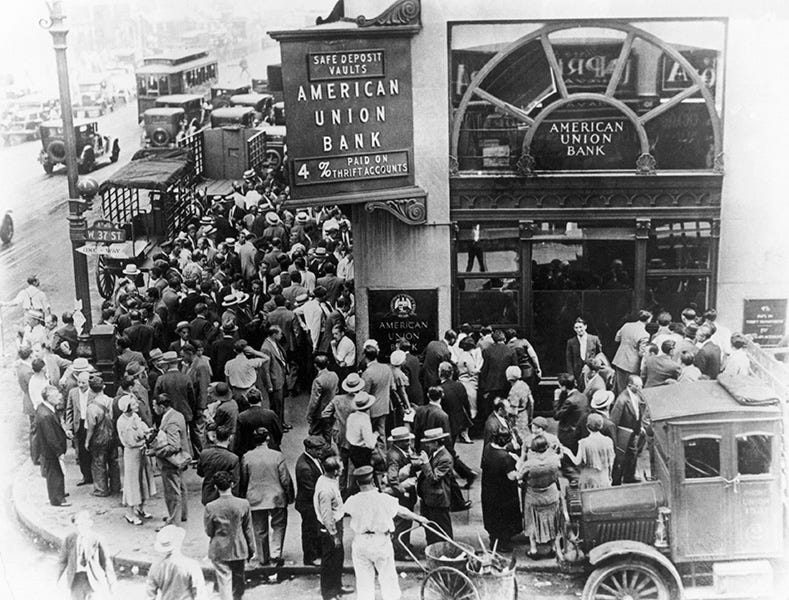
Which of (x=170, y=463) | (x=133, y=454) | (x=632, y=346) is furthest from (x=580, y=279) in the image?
(x=133, y=454)

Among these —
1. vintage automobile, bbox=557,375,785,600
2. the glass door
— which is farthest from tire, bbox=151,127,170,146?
vintage automobile, bbox=557,375,785,600

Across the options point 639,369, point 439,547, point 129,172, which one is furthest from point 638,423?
point 129,172

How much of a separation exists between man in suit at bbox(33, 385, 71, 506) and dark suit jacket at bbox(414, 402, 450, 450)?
4.62 meters

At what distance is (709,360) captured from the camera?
44.5 ft

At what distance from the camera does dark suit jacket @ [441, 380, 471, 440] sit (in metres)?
13.4

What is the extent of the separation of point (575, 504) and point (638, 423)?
7.87 feet

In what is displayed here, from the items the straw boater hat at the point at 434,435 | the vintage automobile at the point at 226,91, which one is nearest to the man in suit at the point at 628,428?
the straw boater hat at the point at 434,435

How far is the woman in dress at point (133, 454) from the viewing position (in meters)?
12.5

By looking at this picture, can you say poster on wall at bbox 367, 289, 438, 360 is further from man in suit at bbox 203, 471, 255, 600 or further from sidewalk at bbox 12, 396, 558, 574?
man in suit at bbox 203, 471, 255, 600

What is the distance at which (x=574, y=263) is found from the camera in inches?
595

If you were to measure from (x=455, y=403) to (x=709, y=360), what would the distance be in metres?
3.50

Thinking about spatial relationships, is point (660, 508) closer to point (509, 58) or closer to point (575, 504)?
point (575, 504)

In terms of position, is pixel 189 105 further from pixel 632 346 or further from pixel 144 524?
pixel 144 524

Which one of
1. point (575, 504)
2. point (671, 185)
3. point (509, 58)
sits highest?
point (509, 58)
